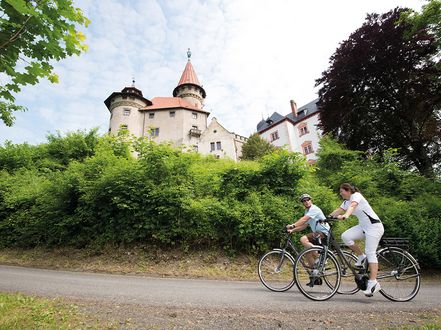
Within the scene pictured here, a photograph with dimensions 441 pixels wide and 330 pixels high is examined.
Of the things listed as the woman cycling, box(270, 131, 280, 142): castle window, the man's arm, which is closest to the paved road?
the woman cycling

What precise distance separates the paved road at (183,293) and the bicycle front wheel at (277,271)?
20 centimetres

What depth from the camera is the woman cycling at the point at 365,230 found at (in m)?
5.20

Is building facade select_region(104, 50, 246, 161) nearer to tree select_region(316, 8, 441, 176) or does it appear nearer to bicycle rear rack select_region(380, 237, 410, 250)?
tree select_region(316, 8, 441, 176)

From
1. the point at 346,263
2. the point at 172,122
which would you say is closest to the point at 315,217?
the point at 346,263

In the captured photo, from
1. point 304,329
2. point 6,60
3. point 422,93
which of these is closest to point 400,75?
point 422,93

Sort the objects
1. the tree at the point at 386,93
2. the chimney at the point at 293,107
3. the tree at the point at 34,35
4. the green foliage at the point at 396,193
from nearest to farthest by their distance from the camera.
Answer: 1. the tree at the point at 34,35
2. the green foliage at the point at 396,193
3. the tree at the point at 386,93
4. the chimney at the point at 293,107

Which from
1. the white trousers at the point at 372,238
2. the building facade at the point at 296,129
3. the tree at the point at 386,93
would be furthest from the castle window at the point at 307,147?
the white trousers at the point at 372,238

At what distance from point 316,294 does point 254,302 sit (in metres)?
1.30

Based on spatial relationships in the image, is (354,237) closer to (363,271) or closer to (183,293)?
(363,271)

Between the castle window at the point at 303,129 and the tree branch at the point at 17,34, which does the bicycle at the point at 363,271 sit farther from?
the castle window at the point at 303,129

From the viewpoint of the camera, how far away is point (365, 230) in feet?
17.6

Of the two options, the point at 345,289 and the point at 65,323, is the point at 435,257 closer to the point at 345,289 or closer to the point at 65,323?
the point at 345,289

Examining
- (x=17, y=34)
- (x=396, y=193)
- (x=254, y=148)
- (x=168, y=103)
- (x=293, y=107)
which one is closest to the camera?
(x=17, y=34)

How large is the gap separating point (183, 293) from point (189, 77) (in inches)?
2496
